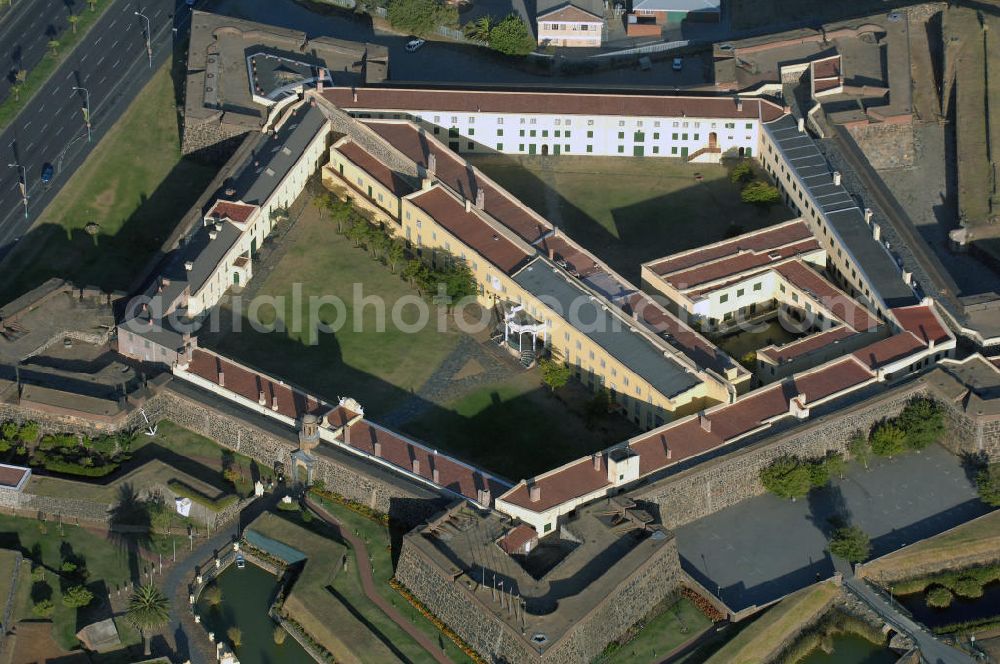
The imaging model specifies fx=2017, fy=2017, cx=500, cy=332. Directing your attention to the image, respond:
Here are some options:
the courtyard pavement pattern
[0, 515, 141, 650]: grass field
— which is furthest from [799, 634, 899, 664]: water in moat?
[0, 515, 141, 650]: grass field

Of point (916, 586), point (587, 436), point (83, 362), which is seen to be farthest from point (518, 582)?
point (83, 362)

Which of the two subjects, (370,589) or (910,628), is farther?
(910,628)

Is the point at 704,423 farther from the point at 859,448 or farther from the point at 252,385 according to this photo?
the point at 252,385

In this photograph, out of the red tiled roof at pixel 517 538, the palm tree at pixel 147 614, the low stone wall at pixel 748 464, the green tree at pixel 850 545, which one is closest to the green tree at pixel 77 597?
the palm tree at pixel 147 614

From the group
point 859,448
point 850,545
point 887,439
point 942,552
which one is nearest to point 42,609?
point 850,545

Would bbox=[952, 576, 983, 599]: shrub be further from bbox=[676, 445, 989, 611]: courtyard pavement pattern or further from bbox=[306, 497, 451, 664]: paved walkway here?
bbox=[306, 497, 451, 664]: paved walkway

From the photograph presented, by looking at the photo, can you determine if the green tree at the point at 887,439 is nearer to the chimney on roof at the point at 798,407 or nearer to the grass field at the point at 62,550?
the chimney on roof at the point at 798,407
